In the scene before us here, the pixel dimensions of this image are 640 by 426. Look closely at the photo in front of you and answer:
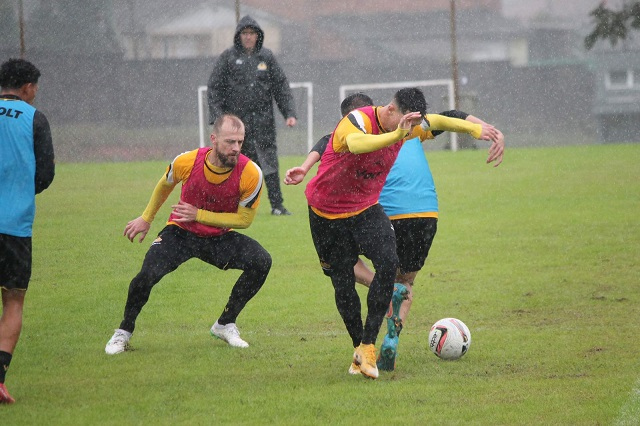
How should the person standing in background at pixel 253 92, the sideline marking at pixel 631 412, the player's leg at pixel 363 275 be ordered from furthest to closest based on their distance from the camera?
Answer: 1. the person standing in background at pixel 253 92
2. the player's leg at pixel 363 275
3. the sideline marking at pixel 631 412

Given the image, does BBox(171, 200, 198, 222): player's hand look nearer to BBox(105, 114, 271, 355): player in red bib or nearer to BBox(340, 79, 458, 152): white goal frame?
BBox(105, 114, 271, 355): player in red bib

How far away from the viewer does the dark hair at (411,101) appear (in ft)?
20.5

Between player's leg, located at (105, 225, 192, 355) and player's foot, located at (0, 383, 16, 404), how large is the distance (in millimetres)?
Answer: 1414

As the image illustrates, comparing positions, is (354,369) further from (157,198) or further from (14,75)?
(14,75)

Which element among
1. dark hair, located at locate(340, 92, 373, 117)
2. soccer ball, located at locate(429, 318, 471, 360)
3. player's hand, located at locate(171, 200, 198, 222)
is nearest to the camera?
soccer ball, located at locate(429, 318, 471, 360)

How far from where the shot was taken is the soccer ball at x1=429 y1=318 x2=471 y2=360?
22.7 ft

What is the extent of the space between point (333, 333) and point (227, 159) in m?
1.70

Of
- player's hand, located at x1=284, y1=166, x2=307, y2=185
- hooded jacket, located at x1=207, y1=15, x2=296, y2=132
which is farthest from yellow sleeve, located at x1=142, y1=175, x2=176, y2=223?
hooded jacket, located at x1=207, y1=15, x2=296, y2=132

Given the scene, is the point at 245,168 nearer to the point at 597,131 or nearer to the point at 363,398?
the point at 363,398

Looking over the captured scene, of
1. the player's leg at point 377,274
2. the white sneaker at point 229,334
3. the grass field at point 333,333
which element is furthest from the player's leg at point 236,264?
the player's leg at point 377,274

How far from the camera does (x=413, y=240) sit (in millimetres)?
7480

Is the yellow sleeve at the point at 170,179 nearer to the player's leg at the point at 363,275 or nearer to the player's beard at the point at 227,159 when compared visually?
the player's beard at the point at 227,159

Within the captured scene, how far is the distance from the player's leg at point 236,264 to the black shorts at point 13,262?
1.84 meters

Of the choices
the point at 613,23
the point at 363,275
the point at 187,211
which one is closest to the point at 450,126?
the point at 363,275
